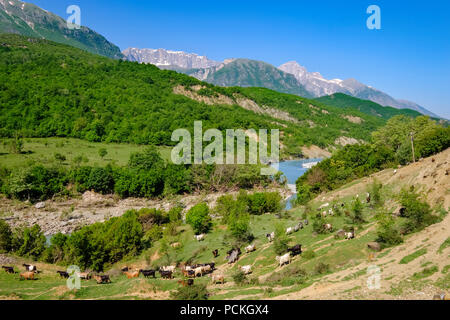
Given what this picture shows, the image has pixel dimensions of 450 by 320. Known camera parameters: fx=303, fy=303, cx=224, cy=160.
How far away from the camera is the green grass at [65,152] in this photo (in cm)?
6544

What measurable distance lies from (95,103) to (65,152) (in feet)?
145

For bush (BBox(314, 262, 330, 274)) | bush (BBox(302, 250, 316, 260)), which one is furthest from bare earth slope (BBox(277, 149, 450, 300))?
bush (BBox(302, 250, 316, 260))

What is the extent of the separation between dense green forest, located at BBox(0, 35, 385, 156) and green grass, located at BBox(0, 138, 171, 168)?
622 cm

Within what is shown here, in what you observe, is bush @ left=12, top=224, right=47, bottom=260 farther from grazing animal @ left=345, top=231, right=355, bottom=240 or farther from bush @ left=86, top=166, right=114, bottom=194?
grazing animal @ left=345, top=231, right=355, bottom=240

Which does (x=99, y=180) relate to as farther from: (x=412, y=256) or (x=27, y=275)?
(x=412, y=256)

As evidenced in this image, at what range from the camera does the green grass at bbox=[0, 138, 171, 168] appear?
65.4 metres

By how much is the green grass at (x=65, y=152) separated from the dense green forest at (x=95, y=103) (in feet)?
20.4

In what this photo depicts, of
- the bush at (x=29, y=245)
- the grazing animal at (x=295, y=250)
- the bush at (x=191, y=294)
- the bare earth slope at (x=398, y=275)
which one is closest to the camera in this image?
the bare earth slope at (x=398, y=275)

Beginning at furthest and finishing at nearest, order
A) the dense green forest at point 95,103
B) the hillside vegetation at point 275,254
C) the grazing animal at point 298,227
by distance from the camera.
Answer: the dense green forest at point 95,103
the grazing animal at point 298,227
the hillside vegetation at point 275,254

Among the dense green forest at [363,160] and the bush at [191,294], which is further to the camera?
the dense green forest at [363,160]

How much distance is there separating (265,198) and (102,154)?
4799 cm

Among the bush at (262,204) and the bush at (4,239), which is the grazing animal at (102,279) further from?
the bush at (262,204)

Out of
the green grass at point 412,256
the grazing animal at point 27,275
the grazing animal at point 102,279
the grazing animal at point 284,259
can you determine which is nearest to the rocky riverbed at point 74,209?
the grazing animal at point 27,275

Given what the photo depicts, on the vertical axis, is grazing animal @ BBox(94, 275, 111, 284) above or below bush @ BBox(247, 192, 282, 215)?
below
